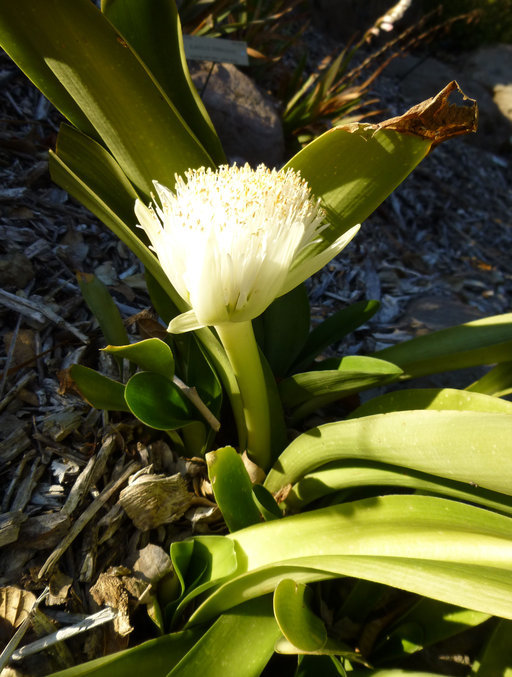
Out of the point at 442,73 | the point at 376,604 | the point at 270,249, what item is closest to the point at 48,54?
the point at 270,249

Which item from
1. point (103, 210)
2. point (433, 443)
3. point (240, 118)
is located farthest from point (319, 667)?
point (240, 118)

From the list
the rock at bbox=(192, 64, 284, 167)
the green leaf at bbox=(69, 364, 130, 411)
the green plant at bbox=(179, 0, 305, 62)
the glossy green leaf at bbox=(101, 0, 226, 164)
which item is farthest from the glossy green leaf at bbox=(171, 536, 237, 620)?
the green plant at bbox=(179, 0, 305, 62)

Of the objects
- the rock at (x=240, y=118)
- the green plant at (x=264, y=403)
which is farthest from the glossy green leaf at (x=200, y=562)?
the rock at (x=240, y=118)

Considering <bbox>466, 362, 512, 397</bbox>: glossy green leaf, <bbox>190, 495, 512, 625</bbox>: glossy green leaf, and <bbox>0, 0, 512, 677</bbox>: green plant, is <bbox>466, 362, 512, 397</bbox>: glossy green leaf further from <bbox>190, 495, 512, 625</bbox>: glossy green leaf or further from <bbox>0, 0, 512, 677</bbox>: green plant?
<bbox>190, 495, 512, 625</bbox>: glossy green leaf

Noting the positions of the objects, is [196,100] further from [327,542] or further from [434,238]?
[434,238]

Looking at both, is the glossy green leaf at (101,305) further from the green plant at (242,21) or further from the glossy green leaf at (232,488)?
the green plant at (242,21)

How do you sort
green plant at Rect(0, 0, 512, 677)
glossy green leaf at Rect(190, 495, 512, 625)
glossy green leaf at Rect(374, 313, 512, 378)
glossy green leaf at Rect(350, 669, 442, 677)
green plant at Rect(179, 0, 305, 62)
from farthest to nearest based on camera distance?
green plant at Rect(179, 0, 305, 62), glossy green leaf at Rect(374, 313, 512, 378), glossy green leaf at Rect(350, 669, 442, 677), green plant at Rect(0, 0, 512, 677), glossy green leaf at Rect(190, 495, 512, 625)
